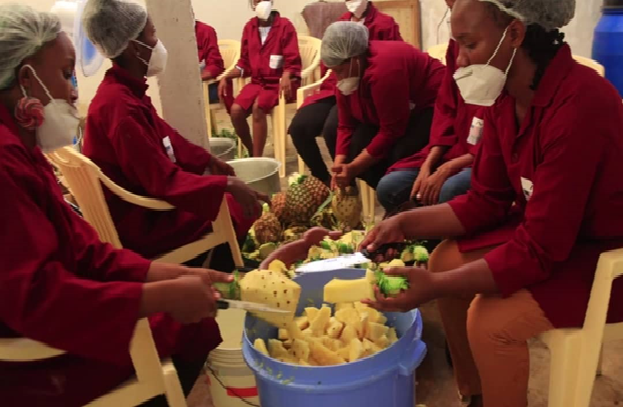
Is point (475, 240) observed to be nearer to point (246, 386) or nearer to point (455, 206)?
point (455, 206)

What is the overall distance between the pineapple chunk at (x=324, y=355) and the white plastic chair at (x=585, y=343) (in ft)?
1.63

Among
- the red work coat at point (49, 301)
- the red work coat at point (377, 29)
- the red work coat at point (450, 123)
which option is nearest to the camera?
the red work coat at point (49, 301)

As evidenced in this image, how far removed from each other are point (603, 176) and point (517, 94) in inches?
11.8

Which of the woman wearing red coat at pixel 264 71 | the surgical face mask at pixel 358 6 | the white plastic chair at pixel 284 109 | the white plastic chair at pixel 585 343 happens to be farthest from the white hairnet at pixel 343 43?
the white plastic chair at pixel 585 343

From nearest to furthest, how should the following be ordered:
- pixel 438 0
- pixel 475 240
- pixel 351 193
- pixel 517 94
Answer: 1. pixel 517 94
2. pixel 475 240
3. pixel 351 193
4. pixel 438 0

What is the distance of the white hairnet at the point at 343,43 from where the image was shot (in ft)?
8.58

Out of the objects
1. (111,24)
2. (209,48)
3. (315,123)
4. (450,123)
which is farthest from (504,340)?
(209,48)

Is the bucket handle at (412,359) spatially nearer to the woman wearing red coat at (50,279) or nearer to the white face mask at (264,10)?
the woman wearing red coat at (50,279)

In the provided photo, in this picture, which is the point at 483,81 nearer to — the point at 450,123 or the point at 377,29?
the point at 450,123

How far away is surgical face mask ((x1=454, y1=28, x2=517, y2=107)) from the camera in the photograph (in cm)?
138

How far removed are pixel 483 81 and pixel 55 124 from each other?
1032 millimetres

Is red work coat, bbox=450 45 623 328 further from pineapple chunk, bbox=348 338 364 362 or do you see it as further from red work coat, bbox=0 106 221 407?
red work coat, bbox=0 106 221 407

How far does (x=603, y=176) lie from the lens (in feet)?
4.17

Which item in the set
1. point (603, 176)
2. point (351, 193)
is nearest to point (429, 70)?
point (351, 193)
